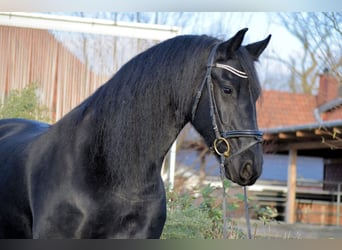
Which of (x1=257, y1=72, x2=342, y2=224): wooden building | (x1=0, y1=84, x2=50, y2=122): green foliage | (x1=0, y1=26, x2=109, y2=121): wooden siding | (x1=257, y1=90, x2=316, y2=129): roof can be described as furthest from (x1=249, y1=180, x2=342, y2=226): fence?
(x1=0, y1=84, x2=50, y2=122): green foliage

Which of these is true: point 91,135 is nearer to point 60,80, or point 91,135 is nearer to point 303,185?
point 60,80

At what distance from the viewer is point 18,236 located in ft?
8.88

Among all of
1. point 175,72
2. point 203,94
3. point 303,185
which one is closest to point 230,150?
point 203,94

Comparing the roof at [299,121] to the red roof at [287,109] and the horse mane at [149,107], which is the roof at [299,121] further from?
the horse mane at [149,107]

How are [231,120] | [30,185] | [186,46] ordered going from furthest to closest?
1. [30,185]
2. [186,46]
3. [231,120]

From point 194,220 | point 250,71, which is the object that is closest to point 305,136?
point 194,220

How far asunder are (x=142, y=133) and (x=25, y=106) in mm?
4433

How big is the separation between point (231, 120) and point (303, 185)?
12952 millimetres

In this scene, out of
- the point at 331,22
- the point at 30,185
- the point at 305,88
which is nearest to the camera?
the point at 30,185

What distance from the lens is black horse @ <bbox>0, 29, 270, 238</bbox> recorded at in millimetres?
2225

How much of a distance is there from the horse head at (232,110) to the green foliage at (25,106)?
4431 millimetres

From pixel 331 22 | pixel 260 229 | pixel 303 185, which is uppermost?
pixel 331 22

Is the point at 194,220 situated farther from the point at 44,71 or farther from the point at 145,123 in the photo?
the point at 44,71

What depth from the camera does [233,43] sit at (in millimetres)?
2229
